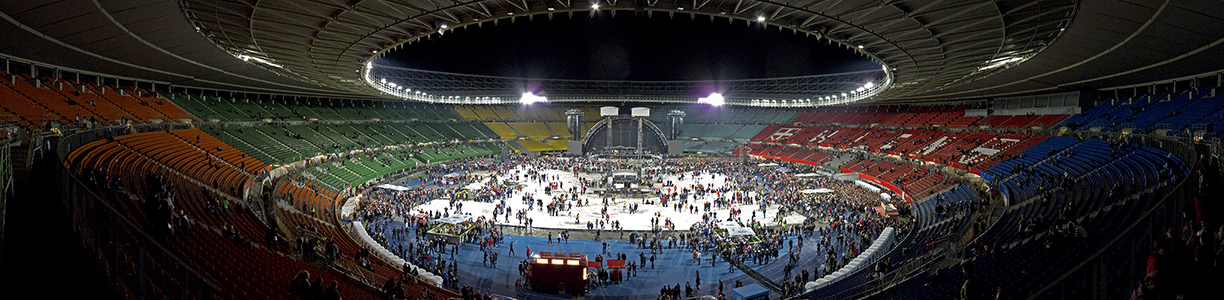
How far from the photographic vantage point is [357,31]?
63.9 feet

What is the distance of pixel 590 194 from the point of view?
4112cm

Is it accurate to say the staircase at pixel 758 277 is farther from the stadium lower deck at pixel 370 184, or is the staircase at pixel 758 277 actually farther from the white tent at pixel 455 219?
the white tent at pixel 455 219

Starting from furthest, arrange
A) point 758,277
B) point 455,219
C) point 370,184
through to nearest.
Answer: point 370,184, point 455,219, point 758,277

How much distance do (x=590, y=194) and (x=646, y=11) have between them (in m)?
24.6

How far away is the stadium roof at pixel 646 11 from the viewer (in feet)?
45.2

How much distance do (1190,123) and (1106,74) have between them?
4.33 metres

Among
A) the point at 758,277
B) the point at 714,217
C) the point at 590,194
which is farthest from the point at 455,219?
the point at 758,277

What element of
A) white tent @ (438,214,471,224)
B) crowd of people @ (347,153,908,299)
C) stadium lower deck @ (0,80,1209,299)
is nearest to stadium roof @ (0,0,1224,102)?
stadium lower deck @ (0,80,1209,299)

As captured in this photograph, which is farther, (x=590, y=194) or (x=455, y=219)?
(x=590, y=194)

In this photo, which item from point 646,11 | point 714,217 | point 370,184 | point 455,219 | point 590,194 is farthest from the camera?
point 590,194

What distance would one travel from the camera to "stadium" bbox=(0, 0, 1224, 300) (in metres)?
7.27

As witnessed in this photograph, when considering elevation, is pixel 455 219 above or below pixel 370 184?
below

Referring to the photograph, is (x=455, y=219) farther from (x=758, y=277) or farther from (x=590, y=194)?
(x=758, y=277)

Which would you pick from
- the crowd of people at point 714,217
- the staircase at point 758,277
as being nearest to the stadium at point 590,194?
the staircase at point 758,277
